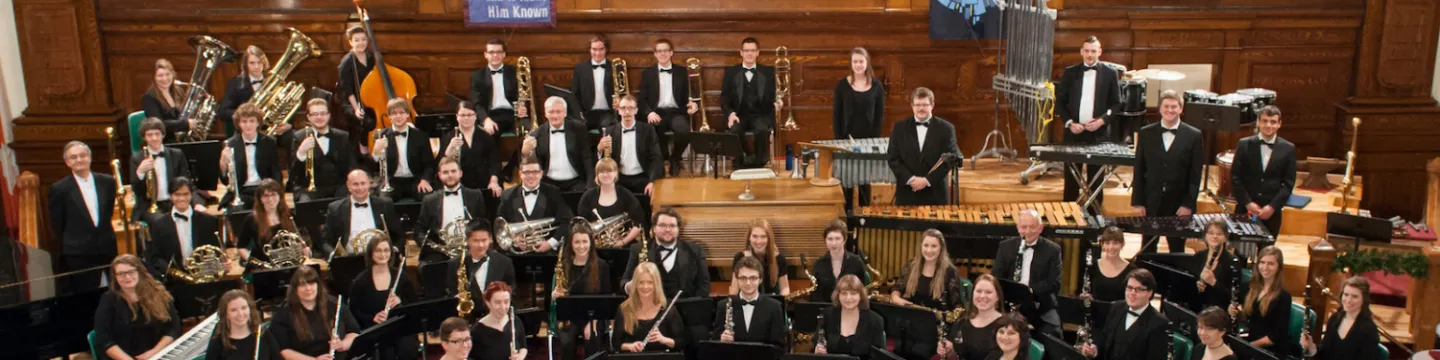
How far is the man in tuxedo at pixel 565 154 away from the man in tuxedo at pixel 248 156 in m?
1.49

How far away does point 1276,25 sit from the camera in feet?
32.6

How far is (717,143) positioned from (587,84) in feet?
4.17

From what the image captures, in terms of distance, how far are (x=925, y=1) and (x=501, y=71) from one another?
2955 millimetres

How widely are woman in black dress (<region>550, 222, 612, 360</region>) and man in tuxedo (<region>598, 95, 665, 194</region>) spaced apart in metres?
1.44

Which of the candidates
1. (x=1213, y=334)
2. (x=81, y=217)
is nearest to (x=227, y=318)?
(x=81, y=217)

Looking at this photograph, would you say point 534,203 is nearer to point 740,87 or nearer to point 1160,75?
point 740,87

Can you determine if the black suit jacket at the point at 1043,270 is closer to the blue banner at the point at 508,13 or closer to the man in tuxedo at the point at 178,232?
the blue banner at the point at 508,13

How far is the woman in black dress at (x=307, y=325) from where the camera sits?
21.1ft

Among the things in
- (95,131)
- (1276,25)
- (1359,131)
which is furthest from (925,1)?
(95,131)

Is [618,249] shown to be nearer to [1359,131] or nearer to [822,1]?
[822,1]

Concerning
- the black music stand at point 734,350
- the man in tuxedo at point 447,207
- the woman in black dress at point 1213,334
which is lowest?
the black music stand at point 734,350

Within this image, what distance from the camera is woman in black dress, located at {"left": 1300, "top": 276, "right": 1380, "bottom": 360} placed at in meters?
6.09

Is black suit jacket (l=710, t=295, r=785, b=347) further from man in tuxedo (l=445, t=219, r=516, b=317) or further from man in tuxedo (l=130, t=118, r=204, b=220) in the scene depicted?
man in tuxedo (l=130, t=118, r=204, b=220)

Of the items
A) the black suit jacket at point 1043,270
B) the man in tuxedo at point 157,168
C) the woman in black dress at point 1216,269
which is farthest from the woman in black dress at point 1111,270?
the man in tuxedo at point 157,168
